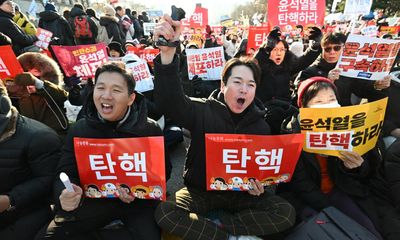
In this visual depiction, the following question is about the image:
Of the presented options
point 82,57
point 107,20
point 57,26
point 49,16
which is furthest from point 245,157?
point 107,20

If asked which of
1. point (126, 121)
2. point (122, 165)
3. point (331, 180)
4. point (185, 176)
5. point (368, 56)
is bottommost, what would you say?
point (331, 180)

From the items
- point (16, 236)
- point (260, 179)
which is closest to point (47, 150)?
point (16, 236)

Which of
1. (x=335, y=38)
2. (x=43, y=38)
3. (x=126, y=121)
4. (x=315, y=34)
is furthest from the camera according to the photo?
(x=43, y=38)

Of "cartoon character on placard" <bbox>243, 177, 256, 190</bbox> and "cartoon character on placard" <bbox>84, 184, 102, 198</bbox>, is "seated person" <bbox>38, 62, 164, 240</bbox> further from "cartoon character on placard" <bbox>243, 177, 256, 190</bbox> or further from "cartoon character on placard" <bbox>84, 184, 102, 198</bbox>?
"cartoon character on placard" <bbox>243, 177, 256, 190</bbox>

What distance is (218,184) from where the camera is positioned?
2.23m

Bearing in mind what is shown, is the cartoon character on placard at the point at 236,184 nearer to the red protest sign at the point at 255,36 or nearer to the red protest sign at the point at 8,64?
the red protest sign at the point at 8,64

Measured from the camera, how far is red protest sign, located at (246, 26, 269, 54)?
219 inches

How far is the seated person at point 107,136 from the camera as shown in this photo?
215 cm

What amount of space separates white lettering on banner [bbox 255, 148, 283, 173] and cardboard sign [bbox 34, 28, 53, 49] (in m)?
5.41

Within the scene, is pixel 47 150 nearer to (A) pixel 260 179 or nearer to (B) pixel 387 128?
(A) pixel 260 179

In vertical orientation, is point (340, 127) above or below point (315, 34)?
below

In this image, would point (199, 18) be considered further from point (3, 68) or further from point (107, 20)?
point (3, 68)

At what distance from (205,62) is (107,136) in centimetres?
336

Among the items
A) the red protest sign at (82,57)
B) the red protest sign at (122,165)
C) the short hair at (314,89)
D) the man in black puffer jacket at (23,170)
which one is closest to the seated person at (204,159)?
the red protest sign at (122,165)
